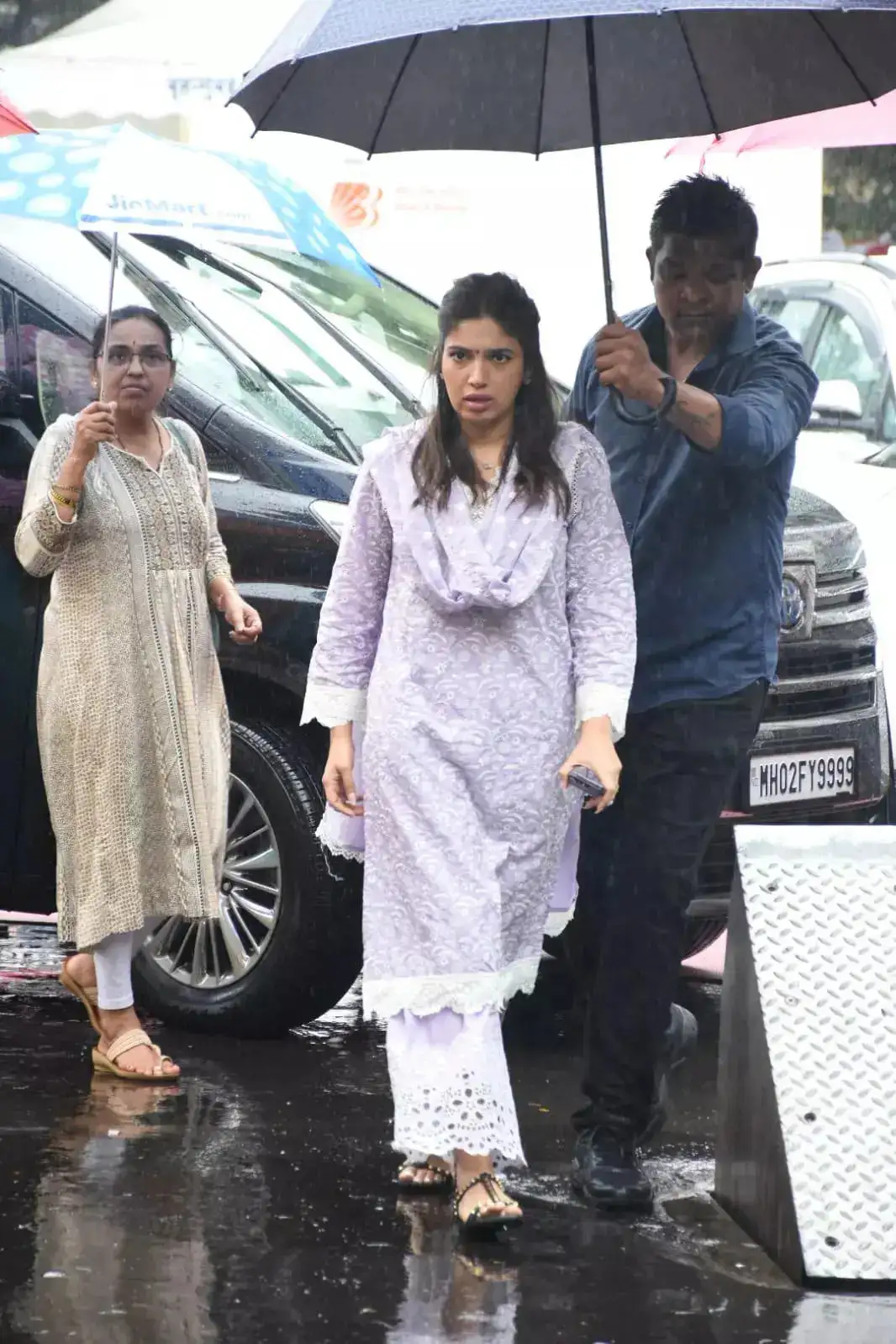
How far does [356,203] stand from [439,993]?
38.4ft

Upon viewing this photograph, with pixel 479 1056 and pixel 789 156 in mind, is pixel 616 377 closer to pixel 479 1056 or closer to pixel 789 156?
pixel 479 1056

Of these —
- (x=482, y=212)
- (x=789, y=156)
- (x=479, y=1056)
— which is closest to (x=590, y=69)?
(x=479, y=1056)

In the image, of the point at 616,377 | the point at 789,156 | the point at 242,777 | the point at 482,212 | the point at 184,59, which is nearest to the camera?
the point at 616,377

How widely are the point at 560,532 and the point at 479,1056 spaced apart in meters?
1.02

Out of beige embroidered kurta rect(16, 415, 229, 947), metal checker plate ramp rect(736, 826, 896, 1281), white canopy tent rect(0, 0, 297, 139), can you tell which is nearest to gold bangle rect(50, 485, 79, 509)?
beige embroidered kurta rect(16, 415, 229, 947)

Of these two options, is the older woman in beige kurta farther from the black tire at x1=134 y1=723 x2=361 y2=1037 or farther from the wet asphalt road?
the wet asphalt road

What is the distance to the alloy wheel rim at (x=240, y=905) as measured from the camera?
6.16m

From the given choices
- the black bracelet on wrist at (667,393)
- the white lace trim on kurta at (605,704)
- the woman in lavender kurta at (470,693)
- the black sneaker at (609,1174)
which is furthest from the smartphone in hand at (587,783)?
the black sneaker at (609,1174)

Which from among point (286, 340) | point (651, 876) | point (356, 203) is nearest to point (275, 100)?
point (286, 340)

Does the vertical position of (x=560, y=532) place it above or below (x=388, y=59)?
below

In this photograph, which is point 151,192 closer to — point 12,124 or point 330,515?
point 12,124

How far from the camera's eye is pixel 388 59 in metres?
5.18

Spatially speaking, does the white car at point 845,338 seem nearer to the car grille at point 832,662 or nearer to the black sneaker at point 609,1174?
the car grille at point 832,662

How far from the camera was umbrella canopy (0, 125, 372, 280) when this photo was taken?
5188 millimetres
